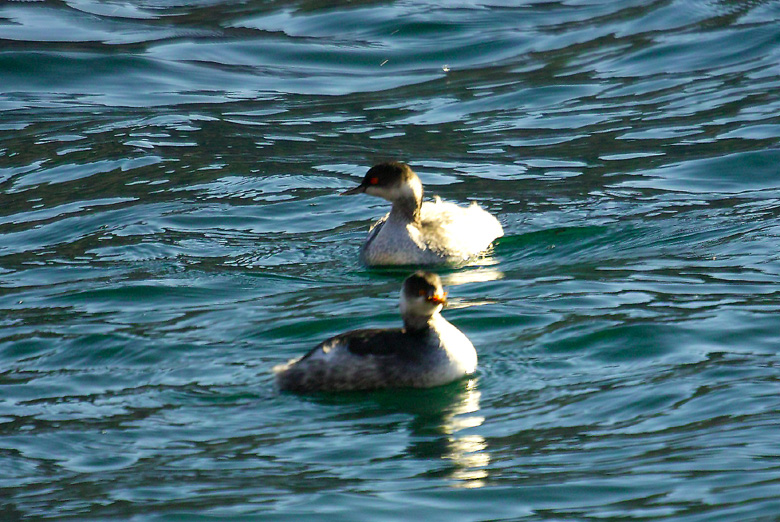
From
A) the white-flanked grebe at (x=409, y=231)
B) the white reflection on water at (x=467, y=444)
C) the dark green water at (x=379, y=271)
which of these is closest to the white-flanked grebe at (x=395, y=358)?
the dark green water at (x=379, y=271)

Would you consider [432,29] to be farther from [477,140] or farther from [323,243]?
[323,243]

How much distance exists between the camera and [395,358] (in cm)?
899

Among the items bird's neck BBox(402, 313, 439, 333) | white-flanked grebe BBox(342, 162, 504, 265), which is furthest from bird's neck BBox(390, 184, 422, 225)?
bird's neck BBox(402, 313, 439, 333)

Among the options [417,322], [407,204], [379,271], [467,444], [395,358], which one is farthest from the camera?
[407,204]

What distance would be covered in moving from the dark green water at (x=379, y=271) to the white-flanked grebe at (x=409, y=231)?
208 millimetres

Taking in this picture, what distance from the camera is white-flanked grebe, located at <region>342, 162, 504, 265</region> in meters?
12.3

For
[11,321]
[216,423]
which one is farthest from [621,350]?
[11,321]

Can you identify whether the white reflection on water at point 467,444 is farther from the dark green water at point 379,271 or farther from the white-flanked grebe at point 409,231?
the white-flanked grebe at point 409,231

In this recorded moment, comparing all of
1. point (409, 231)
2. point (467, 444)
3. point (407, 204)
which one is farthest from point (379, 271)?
point (467, 444)

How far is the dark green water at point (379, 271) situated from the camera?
300 inches

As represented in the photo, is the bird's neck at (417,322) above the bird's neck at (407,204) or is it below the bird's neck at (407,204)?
below

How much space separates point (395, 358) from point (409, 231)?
350 centimetres

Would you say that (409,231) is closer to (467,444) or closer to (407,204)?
(407,204)

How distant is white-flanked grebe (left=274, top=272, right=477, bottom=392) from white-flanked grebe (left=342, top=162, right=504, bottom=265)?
3.21m
